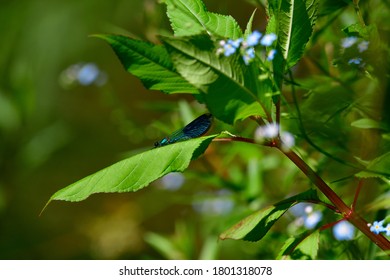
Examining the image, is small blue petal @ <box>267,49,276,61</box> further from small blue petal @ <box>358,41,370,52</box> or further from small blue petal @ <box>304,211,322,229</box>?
small blue petal @ <box>304,211,322,229</box>

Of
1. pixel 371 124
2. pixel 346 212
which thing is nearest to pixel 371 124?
pixel 371 124

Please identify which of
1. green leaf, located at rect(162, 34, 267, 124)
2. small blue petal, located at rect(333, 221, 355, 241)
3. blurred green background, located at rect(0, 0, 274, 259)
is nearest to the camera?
green leaf, located at rect(162, 34, 267, 124)

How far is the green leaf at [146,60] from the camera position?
0.55 meters

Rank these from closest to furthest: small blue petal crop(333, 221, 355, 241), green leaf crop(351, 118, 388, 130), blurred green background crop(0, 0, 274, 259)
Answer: green leaf crop(351, 118, 388, 130)
small blue petal crop(333, 221, 355, 241)
blurred green background crop(0, 0, 274, 259)

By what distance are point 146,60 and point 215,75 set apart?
0.22 feet

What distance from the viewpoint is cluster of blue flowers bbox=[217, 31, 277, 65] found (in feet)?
1.78

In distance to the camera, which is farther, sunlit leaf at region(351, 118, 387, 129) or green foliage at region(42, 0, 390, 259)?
sunlit leaf at region(351, 118, 387, 129)

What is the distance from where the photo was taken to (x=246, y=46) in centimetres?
56

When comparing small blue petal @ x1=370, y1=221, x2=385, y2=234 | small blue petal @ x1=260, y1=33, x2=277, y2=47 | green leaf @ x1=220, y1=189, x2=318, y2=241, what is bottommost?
small blue petal @ x1=370, y1=221, x2=385, y2=234

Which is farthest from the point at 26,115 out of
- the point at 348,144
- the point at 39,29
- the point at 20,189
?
the point at 348,144

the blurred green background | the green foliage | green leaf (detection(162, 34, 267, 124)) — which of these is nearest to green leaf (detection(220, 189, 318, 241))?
the green foliage

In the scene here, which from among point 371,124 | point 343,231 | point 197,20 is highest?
point 197,20

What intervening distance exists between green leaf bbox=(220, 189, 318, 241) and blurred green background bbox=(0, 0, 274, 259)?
2.94 feet

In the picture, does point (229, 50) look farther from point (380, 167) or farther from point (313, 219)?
point (313, 219)
